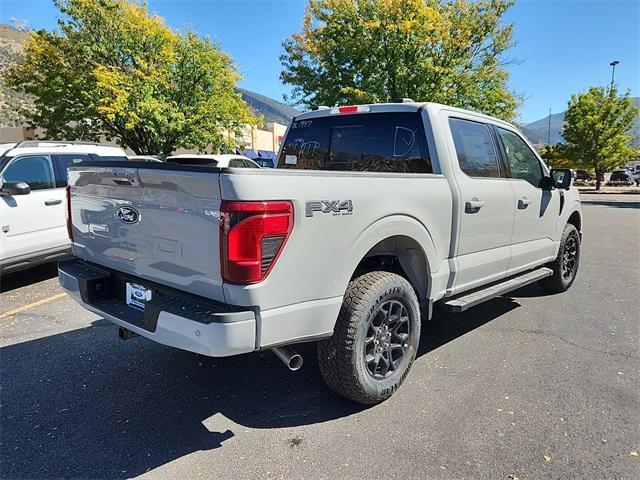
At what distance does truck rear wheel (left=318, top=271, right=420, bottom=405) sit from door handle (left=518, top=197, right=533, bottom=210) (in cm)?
186

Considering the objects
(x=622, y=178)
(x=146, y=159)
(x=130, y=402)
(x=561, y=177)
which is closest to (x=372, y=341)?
(x=130, y=402)

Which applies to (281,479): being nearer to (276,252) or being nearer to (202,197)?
(276,252)

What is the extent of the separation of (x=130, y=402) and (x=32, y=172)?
4.39 meters

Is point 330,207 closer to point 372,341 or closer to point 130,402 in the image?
point 372,341

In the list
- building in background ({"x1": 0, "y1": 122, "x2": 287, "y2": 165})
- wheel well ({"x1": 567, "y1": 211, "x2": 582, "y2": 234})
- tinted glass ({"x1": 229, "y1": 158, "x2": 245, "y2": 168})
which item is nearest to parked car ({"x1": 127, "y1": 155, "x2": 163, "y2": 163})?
wheel well ({"x1": 567, "y1": 211, "x2": 582, "y2": 234})

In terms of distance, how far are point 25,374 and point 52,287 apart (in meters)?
2.90

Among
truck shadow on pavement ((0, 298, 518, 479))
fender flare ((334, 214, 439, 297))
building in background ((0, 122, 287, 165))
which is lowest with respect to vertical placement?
truck shadow on pavement ((0, 298, 518, 479))

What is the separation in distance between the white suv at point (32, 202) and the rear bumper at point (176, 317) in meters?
3.40

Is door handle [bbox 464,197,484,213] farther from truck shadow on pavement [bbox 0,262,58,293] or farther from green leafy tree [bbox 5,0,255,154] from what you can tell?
green leafy tree [bbox 5,0,255,154]

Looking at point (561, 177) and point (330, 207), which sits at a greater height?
point (561, 177)

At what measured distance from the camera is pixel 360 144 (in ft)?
13.0

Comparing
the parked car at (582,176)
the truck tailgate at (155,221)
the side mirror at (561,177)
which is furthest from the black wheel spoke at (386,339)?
the parked car at (582,176)

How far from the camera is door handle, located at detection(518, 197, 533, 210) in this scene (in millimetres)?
4371

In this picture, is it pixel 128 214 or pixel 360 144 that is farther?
pixel 360 144
